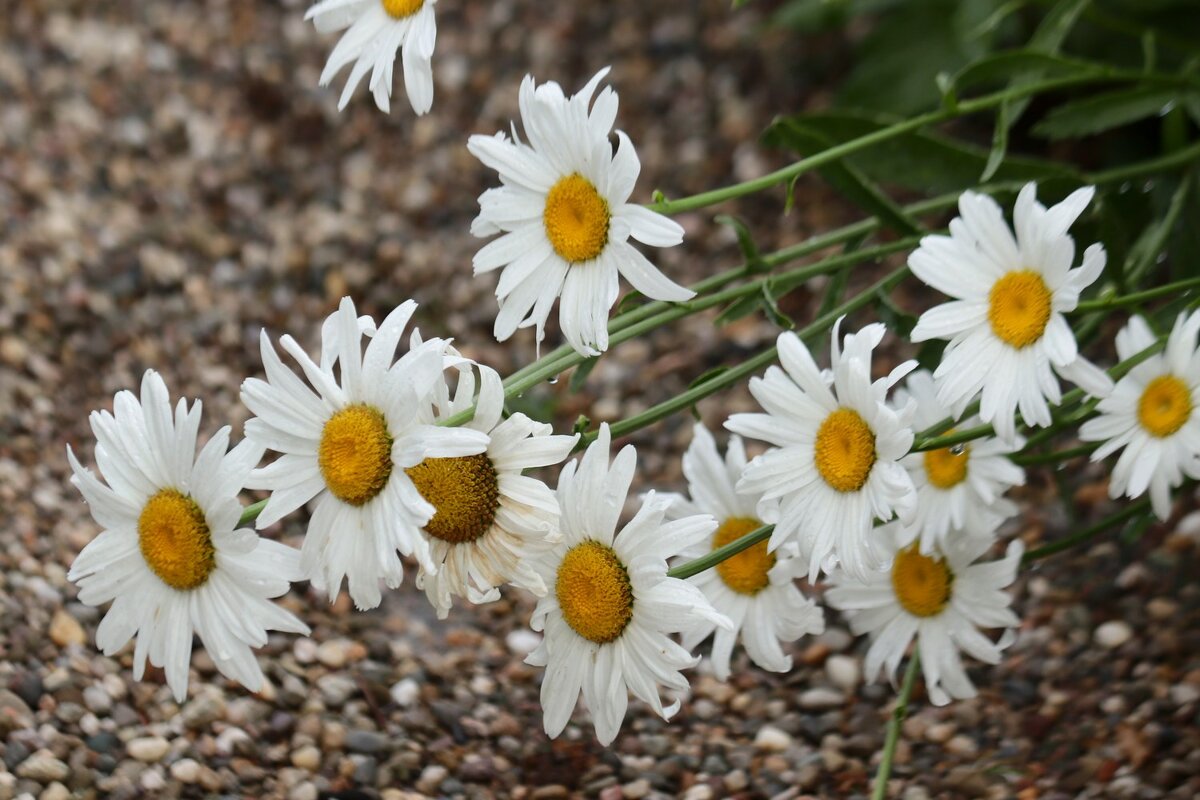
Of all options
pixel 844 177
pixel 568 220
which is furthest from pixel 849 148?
pixel 568 220

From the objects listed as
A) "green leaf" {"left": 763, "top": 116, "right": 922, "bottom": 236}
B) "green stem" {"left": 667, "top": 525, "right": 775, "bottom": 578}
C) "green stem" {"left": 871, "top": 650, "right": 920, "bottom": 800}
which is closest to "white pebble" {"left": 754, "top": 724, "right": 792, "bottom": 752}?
"green stem" {"left": 871, "top": 650, "right": 920, "bottom": 800}

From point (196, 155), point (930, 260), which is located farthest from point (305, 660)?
point (196, 155)

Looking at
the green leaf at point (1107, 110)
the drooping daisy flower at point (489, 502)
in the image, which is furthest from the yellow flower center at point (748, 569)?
the green leaf at point (1107, 110)

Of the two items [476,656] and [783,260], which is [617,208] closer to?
[783,260]

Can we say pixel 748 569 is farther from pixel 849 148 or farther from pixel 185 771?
pixel 185 771

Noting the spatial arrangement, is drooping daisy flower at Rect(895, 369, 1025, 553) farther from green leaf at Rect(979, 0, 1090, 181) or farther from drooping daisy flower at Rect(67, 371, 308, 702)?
drooping daisy flower at Rect(67, 371, 308, 702)

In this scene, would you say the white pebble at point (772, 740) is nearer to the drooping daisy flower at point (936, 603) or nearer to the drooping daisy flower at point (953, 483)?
the drooping daisy flower at point (936, 603)
